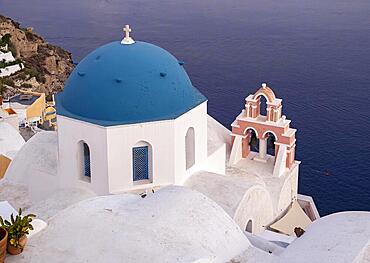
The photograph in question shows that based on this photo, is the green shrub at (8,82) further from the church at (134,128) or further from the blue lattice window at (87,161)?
the blue lattice window at (87,161)

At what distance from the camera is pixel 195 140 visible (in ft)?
39.4

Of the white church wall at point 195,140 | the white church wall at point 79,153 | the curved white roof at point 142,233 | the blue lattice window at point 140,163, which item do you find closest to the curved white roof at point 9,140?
the white church wall at point 79,153

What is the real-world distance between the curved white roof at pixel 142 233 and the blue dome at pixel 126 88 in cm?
314

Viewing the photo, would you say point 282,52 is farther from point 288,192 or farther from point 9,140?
point 288,192

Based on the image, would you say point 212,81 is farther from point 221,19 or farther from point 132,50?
point 132,50

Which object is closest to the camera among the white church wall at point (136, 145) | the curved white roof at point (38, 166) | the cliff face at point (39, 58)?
the white church wall at point (136, 145)

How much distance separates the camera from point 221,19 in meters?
54.2

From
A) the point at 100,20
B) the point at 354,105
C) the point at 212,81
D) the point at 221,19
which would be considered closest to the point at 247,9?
the point at 221,19

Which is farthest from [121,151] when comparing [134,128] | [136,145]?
[134,128]

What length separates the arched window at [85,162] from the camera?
1163cm

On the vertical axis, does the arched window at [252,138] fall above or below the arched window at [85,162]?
below

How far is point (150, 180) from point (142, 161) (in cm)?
39

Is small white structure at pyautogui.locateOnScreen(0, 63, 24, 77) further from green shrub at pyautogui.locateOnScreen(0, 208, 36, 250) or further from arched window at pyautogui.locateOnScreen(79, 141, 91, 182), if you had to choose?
green shrub at pyautogui.locateOnScreen(0, 208, 36, 250)

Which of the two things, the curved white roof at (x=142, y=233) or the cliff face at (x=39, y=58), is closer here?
the curved white roof at (x=142, y=233)
